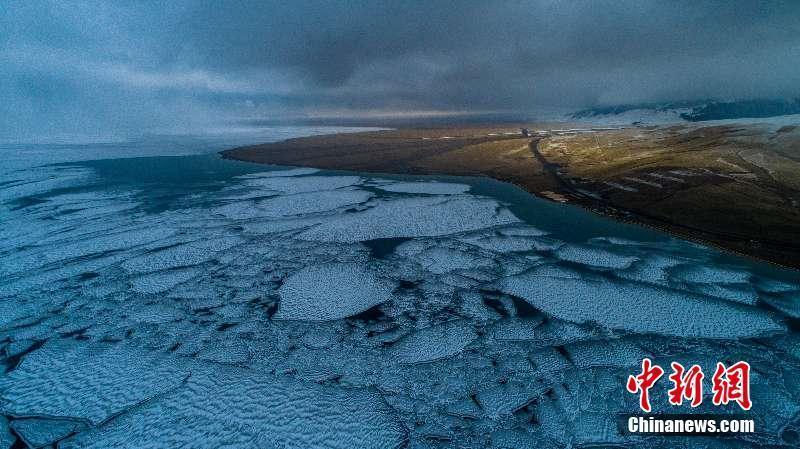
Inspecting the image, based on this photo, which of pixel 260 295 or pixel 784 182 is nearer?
pixel 260 295

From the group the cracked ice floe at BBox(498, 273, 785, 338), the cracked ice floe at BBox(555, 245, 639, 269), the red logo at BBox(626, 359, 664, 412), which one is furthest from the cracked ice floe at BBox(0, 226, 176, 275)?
the red logo at BBox(626, 359, 664, 412)

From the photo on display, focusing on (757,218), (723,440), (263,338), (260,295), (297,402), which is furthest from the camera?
(757,218)

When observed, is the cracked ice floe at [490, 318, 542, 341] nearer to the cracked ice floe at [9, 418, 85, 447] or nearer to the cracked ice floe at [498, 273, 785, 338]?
the cracked ice floe at [498, 273, 785, 338]

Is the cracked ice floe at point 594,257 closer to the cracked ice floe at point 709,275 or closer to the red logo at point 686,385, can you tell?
the cracked ice floe at point 709,275

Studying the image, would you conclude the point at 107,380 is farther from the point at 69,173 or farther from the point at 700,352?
the point at 69,173

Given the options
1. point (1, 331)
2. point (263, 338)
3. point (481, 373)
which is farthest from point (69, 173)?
point (481, 373)
